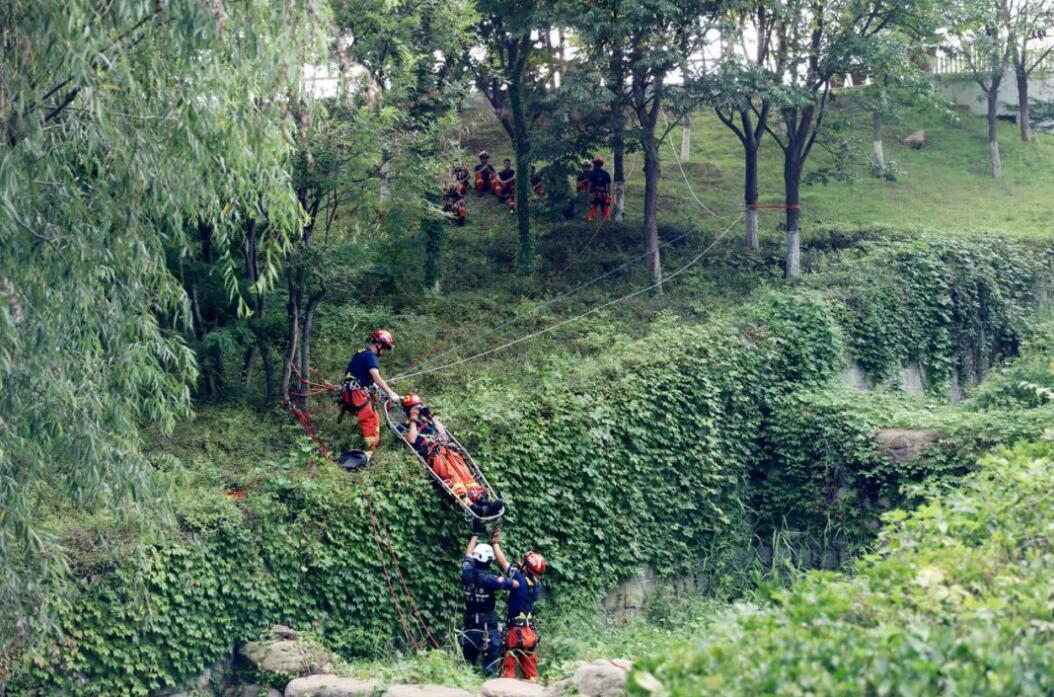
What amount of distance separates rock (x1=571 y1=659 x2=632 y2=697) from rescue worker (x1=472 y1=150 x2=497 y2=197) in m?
16.5

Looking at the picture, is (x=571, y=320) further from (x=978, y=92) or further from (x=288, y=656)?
(x=978, y=92)

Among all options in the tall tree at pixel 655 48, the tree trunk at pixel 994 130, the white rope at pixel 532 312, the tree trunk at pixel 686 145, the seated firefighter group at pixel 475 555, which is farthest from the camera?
the tree trunk at pixel 994 130

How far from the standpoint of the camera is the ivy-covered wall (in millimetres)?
11688

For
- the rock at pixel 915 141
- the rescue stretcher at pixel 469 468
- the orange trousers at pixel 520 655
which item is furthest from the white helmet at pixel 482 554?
the rock at pixel 915 141

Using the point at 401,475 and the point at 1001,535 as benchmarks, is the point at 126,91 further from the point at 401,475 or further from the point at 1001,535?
the point at 1001,535

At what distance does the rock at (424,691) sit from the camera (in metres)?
10.5

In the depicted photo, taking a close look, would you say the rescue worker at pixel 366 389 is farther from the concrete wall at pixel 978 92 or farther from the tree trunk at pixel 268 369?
the concrete wall at pixel 978 92

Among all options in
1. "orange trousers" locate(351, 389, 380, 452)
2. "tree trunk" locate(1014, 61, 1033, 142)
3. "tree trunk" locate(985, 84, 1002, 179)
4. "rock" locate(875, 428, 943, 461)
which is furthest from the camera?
"tree trunk" locate(1014, 61, 1033, 142)

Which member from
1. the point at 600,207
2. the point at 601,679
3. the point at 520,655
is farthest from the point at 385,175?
the point at 601,679

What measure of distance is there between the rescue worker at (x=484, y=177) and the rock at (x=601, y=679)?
1653 cm

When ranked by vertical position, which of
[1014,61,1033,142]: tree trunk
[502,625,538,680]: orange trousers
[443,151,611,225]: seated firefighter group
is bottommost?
[502,625,538,680]: orange trousers

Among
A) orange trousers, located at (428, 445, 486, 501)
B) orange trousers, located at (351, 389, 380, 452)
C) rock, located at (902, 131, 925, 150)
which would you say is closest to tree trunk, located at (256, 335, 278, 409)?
orange trousers, located at (351, 389, 380, 452)

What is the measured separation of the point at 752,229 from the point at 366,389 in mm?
11031

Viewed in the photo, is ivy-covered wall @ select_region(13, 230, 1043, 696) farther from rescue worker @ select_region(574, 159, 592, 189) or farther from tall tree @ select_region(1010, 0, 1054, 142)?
tall tree @ select_region(1010, 0, 1054, 142)
